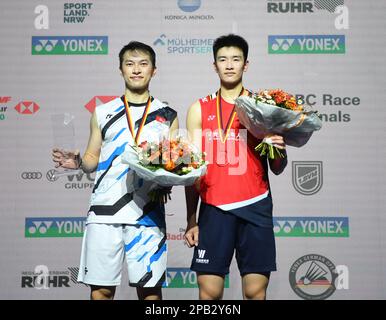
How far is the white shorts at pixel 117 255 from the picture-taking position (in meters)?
3.02

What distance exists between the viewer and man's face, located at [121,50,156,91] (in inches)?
124

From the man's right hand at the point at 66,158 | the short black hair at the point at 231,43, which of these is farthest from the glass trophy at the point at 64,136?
the short black hair at the point at 231,43

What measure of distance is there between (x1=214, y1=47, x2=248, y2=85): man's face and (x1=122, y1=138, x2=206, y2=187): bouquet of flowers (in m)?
0.51

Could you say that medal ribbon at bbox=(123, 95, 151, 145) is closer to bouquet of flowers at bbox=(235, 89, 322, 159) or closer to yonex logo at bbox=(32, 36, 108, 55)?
bouquet of flowers at bbox=(235, 89, 322, 159)

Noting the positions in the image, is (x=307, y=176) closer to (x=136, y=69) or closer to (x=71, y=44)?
(x=136, y=69)

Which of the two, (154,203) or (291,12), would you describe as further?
(291,12)

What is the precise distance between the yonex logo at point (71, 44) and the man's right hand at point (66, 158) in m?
1.71

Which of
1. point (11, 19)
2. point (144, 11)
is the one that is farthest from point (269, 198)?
point (11, 19)

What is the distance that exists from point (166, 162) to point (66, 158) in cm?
67

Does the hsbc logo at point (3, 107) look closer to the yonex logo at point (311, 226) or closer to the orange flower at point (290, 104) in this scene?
the yonex logo at point (311, 226)

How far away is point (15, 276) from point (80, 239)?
2.00 ft
